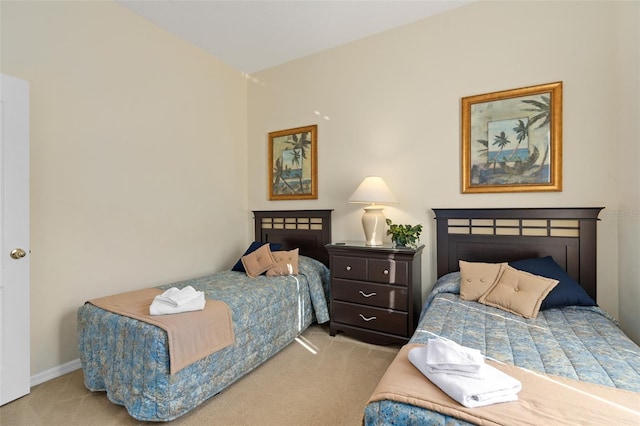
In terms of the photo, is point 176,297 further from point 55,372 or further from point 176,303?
point 55,372

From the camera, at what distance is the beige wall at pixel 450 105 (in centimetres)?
232

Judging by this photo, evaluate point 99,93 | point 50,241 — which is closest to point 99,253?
point 50,241

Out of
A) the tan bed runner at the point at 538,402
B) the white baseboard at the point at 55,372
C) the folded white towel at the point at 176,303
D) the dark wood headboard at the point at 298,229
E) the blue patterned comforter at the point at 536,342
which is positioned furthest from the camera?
the dark wood headboard at the point at 298,229

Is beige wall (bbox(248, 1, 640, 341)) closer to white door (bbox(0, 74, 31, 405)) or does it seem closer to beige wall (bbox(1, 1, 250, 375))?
beige wall (bbox(1, 1, 250, 375))

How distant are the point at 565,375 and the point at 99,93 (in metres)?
3.65

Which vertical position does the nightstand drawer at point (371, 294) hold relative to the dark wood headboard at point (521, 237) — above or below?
below

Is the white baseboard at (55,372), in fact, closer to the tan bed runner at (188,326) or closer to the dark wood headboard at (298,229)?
the tan bed runner at (188,326)

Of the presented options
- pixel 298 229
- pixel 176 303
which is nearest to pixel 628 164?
pixel 298 229

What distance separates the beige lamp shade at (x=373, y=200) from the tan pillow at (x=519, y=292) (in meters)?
1.12

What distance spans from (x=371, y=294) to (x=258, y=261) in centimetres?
121

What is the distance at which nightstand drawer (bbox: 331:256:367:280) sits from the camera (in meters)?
2.82

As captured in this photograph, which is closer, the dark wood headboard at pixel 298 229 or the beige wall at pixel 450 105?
the beige wall at pixel 450 105

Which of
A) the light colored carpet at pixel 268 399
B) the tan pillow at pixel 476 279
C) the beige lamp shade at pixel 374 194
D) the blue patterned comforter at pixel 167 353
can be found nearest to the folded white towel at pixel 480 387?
the light colored carpet at pixel 268 399

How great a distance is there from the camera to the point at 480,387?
3.42 ft
